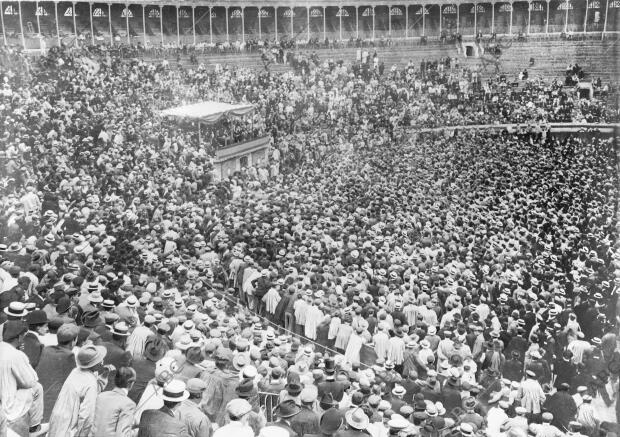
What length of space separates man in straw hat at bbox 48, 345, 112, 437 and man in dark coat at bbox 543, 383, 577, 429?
719cm

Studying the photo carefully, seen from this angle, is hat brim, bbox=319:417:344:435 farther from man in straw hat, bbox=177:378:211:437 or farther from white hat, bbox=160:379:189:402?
white hat, bbox=160:379:189:402

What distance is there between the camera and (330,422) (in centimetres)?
869

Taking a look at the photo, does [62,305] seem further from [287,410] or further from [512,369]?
[512,369]

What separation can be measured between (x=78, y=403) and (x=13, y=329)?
5.42ft

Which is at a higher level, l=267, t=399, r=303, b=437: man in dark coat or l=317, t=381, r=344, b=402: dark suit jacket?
l=267, t=399, r=303, b=437: man in dark coat

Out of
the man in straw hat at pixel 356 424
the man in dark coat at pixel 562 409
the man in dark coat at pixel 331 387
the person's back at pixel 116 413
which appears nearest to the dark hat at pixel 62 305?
the person's back at pixel 116 413

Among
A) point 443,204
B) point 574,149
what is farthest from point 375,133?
point 443,204

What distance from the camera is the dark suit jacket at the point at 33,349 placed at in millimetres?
9178

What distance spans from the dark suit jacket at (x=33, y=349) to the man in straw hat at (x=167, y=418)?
2539 millimetres

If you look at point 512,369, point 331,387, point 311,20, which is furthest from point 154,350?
point 311,20

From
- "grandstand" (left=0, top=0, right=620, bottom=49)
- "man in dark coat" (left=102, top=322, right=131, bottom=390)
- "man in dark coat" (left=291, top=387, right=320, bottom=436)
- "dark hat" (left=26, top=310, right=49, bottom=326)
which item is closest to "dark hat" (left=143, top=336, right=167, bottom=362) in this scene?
A: "man in dark coat" (left=102, top=322, right=131, bottom=390)

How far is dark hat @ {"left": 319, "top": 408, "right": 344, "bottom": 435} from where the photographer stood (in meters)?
8.65

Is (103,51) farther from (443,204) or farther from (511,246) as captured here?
(511,246)

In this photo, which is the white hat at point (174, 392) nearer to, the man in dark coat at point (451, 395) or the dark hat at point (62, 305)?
the dark hat at point (62, 305)
